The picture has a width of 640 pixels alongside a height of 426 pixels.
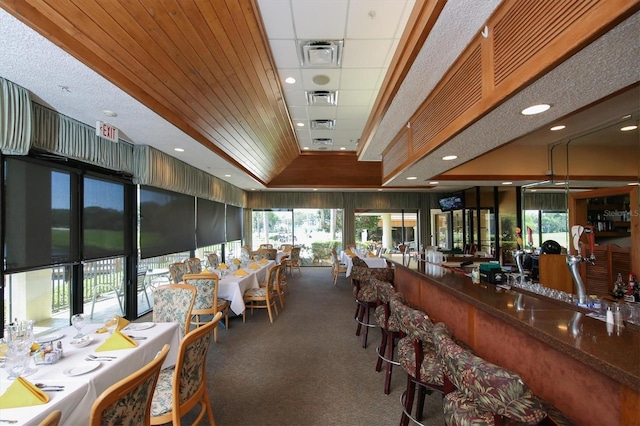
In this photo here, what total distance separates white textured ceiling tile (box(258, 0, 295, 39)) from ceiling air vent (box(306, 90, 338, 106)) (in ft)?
4.32

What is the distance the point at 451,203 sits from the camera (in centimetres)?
966

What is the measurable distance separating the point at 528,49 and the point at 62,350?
3404 millimetres

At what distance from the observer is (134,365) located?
2150 mm

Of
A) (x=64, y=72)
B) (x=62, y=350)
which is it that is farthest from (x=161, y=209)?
(x=62, y=350)

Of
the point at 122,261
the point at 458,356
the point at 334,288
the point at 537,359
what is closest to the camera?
the point at 458,356

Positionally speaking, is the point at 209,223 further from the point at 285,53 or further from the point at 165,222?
the point at 285,53

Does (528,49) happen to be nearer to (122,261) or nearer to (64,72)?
(64,72)

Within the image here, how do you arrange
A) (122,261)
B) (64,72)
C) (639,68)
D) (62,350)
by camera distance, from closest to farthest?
(639,68) → (62,350) → (64,72) → (122,261)

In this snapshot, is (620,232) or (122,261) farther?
(122,261)

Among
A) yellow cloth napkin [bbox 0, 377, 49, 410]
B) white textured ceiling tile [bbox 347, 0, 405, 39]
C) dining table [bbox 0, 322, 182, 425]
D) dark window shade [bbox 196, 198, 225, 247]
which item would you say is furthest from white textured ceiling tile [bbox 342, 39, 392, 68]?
dark window shade [bbox 196, 198, 225, 247]

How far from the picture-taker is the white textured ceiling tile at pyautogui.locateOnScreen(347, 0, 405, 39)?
241 cm

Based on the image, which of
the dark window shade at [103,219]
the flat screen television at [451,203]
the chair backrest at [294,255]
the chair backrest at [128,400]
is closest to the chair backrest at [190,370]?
the chair backrest at [128,400]

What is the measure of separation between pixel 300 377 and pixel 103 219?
11.4ft

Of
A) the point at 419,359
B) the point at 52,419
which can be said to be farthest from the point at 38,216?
the point at 419,359
